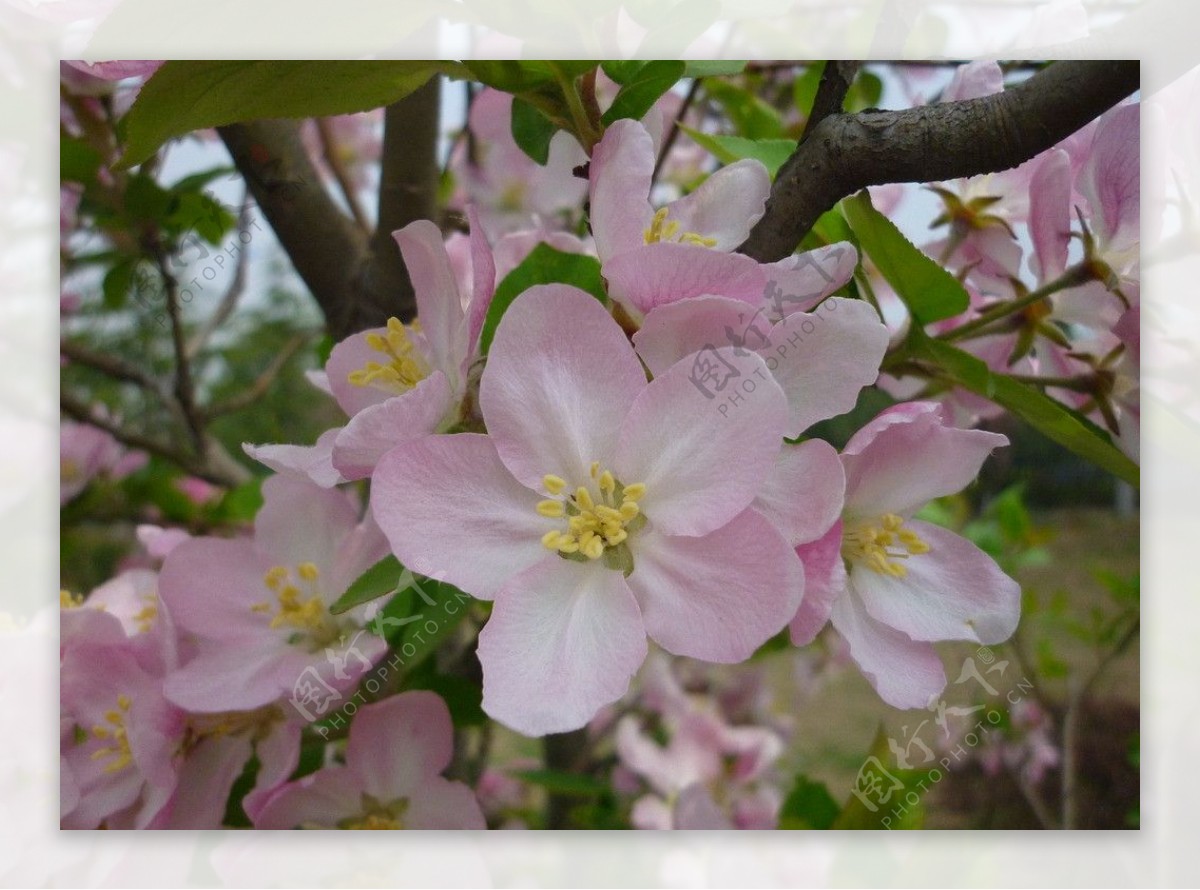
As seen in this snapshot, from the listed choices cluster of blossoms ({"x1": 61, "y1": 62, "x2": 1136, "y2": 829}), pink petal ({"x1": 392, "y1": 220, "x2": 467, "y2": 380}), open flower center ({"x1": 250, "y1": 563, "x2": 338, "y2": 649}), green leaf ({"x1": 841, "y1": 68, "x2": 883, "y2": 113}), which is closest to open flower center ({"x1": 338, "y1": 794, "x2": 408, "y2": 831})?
cluster of blossoms ({"x1": 61, "y1": 62, "x2": 1136, "y2": 829})

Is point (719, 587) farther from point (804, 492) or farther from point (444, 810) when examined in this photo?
point (444, 810)

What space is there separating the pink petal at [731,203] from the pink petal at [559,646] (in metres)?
0.18

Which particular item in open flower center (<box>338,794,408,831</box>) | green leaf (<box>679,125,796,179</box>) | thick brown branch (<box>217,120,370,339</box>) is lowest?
open flower center (<box>338,794,408,831</box>)

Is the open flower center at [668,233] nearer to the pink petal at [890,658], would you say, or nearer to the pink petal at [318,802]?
the pink petal at [890,658]

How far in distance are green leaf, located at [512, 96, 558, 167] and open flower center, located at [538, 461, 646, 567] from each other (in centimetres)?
20

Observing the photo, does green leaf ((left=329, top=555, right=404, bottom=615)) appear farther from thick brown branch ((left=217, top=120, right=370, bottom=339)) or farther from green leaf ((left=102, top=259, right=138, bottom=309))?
green leaf ((left=102, top=259, right=138, bottom=309))

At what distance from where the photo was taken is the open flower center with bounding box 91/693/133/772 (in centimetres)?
66

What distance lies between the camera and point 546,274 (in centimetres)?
60

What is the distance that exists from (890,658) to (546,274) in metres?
0.28

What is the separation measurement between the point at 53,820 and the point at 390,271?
0.46 meters

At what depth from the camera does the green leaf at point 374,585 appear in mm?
529

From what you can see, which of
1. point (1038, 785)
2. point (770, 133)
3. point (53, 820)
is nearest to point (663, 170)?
point (770, 133)

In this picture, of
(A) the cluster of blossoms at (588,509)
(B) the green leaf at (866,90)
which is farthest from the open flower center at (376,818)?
(B) the green leaf at (866,90)

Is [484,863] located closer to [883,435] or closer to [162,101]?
[883,435]
